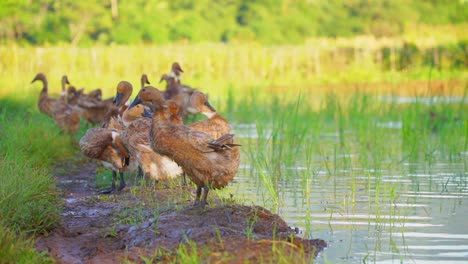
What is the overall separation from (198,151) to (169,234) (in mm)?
903

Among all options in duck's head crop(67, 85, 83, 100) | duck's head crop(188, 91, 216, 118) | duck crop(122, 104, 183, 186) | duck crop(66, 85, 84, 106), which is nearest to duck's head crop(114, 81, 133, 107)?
duck's head crop(188, 91, 216, 118)

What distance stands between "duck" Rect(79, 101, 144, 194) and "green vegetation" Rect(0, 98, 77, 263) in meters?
0.79

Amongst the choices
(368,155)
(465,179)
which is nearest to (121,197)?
(465,179)

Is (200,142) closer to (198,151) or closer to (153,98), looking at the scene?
(198,151)

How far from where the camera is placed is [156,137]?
798 centimetres

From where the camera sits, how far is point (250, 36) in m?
58.5

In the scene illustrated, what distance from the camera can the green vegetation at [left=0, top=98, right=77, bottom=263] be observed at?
6.44m

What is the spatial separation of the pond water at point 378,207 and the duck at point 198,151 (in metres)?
0.89

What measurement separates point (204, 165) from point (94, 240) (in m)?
1.15

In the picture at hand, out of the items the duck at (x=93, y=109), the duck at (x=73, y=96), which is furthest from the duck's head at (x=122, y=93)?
the duck at (x=73, y=96)

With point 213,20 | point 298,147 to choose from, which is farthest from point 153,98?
point 213,20

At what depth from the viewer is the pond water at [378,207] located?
755cm

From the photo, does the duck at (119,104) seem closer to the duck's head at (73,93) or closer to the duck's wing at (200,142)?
the duck's wing at (200,142)

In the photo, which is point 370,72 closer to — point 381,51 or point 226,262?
point 381,51
